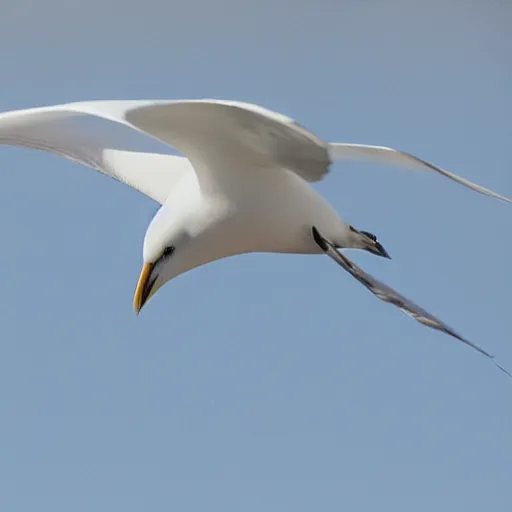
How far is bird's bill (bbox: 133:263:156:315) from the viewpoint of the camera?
498 centimetres

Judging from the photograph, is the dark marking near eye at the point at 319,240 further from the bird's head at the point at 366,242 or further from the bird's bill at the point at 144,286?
the bird's bill at the point at 144,286

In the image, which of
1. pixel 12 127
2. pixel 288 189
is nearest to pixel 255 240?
pixel 288 189

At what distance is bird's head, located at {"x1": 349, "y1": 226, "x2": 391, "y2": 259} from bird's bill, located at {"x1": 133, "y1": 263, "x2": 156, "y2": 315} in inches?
35.6

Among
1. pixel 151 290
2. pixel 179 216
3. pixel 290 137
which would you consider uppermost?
pixel 290 137

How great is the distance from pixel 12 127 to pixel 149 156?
2.15 ft

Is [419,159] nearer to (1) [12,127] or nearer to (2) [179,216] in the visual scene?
(2) [179,216]

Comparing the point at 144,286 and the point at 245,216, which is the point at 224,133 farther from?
the point at 144,286

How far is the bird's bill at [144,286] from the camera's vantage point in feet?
16.3

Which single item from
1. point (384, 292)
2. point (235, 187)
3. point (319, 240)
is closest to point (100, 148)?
point (235, 187)

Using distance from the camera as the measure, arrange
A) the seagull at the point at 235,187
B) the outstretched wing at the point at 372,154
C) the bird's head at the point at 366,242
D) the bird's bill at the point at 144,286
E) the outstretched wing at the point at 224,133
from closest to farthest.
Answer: the outstretched wing at the point at 224,133 < the seagull at the point at 235,187 < the outstretched wing at the point at 372,154 < the bird's bill at the point at 144,286 < the bird's head at the point at 366,242

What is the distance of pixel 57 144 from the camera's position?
19.1ft

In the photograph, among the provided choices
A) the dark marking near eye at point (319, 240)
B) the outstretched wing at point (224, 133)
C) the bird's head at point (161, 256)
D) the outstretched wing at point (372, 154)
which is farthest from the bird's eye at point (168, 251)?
the outstretched wing at point (372, 154)

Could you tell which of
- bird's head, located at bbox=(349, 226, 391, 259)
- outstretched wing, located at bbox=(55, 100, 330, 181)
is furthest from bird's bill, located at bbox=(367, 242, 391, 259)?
outstretched wing, located at bbox=(55, 100, 330, 181)

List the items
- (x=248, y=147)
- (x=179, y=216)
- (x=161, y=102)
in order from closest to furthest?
(x=161, y=102)
(x=248, y=147)
(x=179, y=216)
